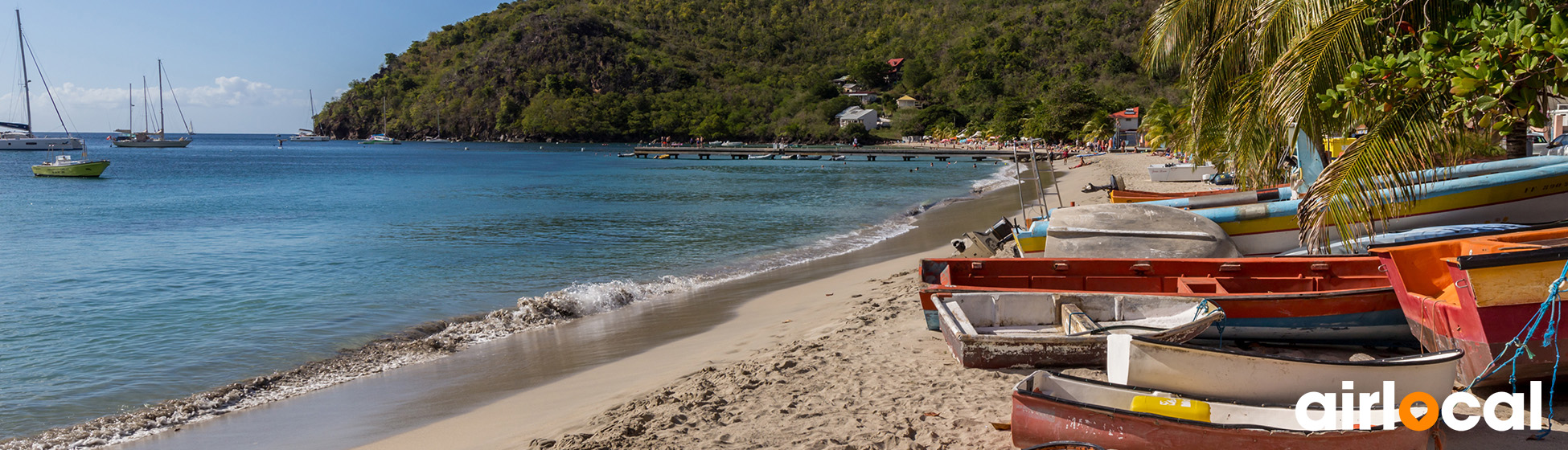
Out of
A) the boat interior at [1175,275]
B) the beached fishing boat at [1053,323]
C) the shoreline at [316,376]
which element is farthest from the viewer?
the boat interior at [1175,275]

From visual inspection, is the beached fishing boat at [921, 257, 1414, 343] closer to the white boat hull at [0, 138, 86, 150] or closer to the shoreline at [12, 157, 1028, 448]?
the shoreline at [12, 157, 1028, 448]

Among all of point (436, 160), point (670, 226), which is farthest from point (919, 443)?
point (436, 160)

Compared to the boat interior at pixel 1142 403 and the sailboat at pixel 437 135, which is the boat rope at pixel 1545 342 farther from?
the sailboat at pixel 437 135

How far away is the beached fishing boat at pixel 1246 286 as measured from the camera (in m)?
6.91

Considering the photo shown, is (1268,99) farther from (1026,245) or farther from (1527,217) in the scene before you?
(1527,217)

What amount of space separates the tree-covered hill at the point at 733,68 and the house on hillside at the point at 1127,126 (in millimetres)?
12679

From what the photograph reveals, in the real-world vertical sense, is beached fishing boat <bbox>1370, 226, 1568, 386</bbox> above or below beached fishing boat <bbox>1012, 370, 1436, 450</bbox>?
above

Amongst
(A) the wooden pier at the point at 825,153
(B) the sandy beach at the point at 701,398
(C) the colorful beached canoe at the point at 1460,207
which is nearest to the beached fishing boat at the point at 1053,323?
(B) the sandy beach at the point at 701,398

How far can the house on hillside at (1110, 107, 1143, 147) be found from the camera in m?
59.8

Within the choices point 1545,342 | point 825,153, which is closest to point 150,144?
point 825,153

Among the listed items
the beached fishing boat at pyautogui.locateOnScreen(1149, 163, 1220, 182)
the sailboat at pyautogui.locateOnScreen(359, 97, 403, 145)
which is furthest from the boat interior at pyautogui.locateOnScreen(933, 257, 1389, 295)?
the sailboat at pyautogui.locateOnScreen(359, 97, 403, 145)

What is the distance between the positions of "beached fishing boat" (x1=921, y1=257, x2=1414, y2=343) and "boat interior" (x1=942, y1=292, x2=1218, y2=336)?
139 mm
